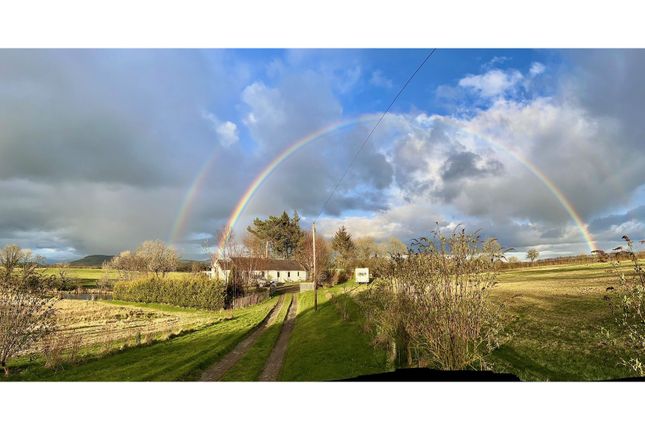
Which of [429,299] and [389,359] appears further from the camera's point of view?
[389,359]

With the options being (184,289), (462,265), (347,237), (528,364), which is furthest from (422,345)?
(347,237)

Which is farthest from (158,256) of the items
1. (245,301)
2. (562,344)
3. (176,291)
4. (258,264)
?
(562,344)

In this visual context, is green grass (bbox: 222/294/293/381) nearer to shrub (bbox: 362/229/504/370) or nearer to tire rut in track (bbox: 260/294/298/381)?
tire rut in track (bbox: 260/294/298/381)

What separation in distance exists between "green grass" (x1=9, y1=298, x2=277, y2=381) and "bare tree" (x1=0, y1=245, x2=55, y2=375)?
1108 mm

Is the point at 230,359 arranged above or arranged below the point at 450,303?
below

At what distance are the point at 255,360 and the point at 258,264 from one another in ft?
159

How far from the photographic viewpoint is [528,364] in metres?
9.80

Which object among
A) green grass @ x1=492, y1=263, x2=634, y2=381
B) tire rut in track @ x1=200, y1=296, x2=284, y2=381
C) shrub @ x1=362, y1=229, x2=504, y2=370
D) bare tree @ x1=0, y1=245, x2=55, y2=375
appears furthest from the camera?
tire rut in track @ x1=200, y1=296, x2=284, y2=381

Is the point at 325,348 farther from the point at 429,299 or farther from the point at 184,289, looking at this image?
the point at 184,289

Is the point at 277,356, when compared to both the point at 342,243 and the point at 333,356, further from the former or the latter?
the point at 342,243

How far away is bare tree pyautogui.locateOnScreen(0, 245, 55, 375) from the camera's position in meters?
11.8

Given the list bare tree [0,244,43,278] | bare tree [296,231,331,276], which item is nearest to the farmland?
bare tree [0,244,43,278]

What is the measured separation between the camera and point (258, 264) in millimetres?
61344

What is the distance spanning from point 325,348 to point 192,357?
5750 mm
